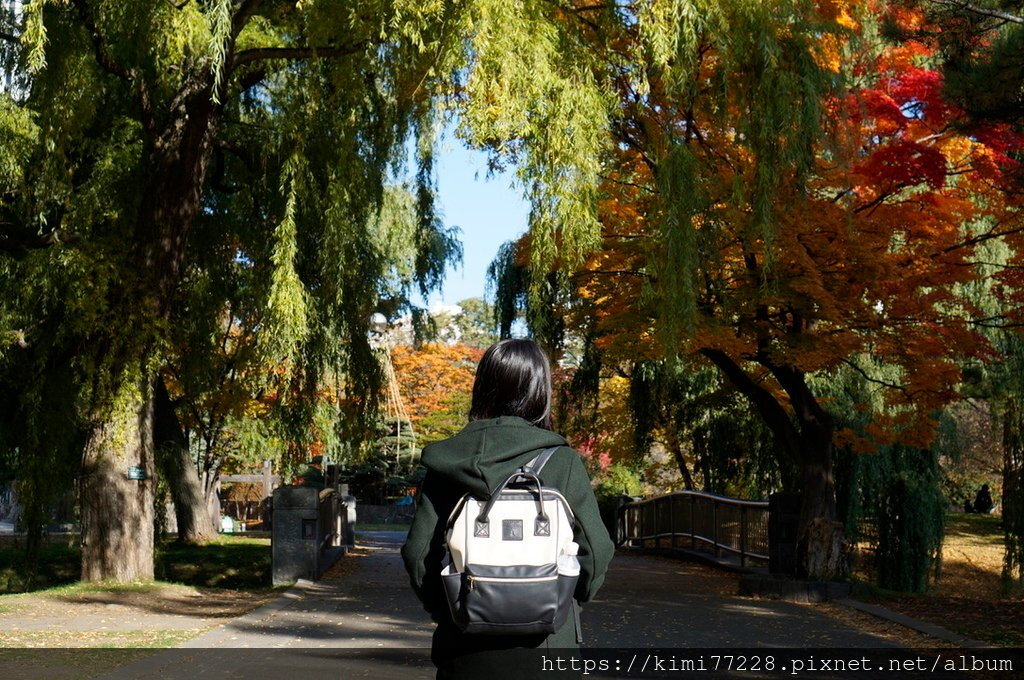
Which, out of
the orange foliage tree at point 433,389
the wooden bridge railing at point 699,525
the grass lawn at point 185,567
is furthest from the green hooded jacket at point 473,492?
the orange foliage tree at point 433,389

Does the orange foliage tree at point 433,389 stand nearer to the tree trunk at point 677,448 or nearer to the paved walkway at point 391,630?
the tree trunk at point 677,448

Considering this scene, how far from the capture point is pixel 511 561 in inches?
125

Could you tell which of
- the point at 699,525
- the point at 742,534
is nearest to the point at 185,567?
the point at 742,534

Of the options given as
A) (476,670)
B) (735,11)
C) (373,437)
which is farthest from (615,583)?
(476,670)

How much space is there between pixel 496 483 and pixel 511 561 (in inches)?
8.5

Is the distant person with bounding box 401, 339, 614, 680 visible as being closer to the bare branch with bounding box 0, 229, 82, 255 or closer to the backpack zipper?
the backpack zipper

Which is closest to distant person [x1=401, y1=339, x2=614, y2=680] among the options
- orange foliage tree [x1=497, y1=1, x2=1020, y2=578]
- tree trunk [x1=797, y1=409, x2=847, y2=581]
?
orange foliage tree [x1=497, y1=1, x2=1020, y2=578]

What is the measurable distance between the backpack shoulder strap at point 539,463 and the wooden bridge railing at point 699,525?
14924 mm

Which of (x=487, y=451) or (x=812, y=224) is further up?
(x=812, y=224)

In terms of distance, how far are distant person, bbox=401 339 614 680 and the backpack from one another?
6 centimetres

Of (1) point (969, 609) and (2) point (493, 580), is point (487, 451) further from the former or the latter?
(1) point (969, 609)

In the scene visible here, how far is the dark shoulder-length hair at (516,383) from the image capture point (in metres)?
3.42

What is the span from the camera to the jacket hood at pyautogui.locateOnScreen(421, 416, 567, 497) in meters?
3.24

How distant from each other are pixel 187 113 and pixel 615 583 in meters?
7.89
